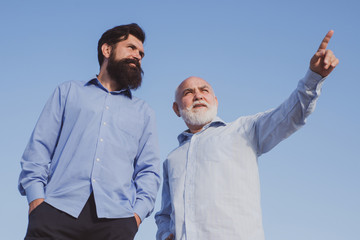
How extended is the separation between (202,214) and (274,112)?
4.44ft

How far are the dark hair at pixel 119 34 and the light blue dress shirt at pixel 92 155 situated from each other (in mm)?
743

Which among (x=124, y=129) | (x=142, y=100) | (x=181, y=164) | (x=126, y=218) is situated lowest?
(x=126, y=218)

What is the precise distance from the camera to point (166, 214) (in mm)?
5059

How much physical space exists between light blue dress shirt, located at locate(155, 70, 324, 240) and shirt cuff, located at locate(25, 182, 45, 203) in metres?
1.56

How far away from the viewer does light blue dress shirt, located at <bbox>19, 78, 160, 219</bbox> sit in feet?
12.0

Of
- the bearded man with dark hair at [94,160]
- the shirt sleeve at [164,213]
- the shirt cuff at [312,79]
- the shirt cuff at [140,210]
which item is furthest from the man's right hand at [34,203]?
the shirt cuff at [312,79]

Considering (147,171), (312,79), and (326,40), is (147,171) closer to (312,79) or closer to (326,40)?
(312,79)

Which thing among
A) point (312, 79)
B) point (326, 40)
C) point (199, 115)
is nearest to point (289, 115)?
point (312, 79)

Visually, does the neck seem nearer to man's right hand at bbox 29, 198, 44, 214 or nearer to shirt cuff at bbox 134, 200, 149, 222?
shirt cuff at bbox 134, 200, 149, 222

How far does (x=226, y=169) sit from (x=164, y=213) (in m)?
1.16

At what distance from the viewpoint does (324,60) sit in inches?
133

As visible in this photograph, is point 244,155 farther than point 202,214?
Yes

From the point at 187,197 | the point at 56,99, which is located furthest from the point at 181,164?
the point at 56,99

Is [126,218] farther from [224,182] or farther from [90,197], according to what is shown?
[224,182]
